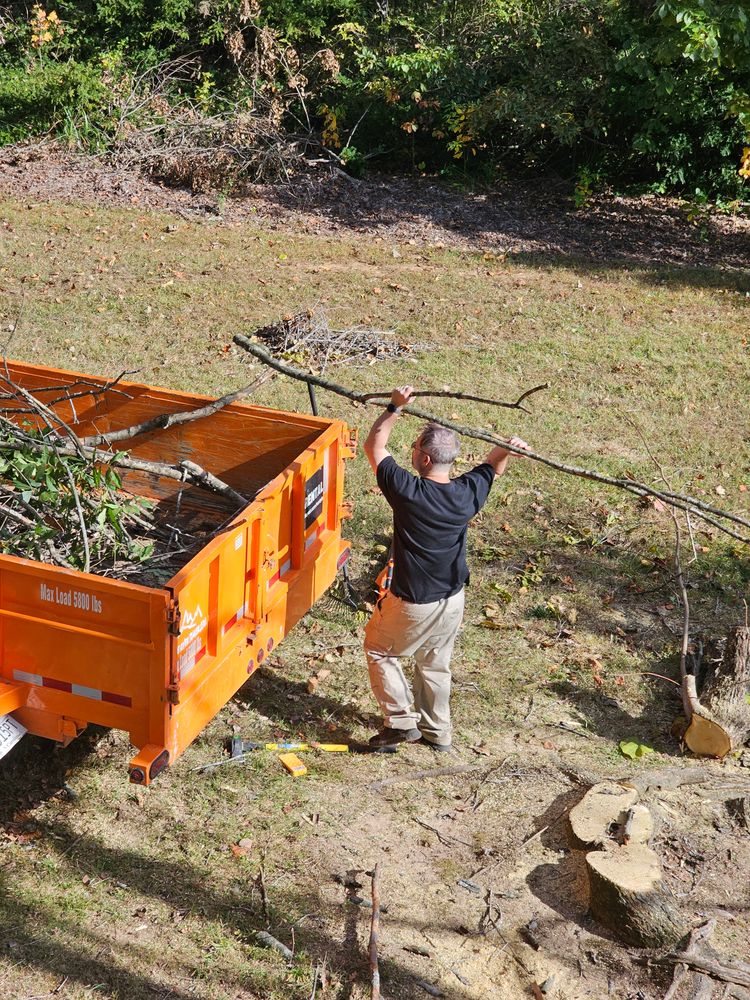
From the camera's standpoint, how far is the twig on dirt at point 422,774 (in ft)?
17.2

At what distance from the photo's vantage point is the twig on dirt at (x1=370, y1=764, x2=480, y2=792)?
5.25 meters

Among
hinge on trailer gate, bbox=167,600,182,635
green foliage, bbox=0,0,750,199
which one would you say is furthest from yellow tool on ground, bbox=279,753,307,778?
green foliage, bbox=0,0,750,199

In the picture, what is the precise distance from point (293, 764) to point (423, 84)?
13.9 metres

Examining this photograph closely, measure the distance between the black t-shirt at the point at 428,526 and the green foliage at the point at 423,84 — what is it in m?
11.8

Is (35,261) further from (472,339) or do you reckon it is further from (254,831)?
(254,831)

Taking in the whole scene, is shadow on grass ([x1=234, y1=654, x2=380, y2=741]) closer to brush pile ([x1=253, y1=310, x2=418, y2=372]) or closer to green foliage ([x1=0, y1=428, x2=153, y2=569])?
green foliage ([x1=0, y1=428, x2=153, y2=569])

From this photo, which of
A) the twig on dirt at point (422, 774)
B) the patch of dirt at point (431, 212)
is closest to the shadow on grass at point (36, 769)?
the twig on dirt at point (422, 774)

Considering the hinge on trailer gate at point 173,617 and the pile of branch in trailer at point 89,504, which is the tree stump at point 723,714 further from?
the hinge on trailer gate at point 173,617

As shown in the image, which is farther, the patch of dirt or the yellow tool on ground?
the patch of dirt

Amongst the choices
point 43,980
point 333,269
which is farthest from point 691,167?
point 43,980

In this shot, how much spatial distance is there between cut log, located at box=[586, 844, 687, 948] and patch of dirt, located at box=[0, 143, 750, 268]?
35.1ft

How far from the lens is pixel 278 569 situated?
17.4ft

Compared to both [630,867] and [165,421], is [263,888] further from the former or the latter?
[165,421]

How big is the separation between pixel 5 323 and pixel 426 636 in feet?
23.8
